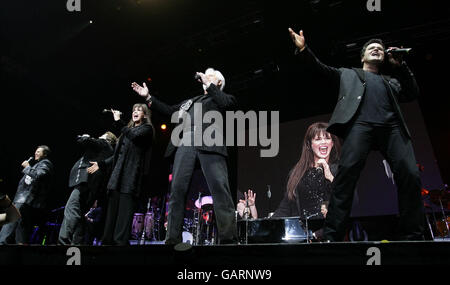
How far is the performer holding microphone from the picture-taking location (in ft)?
8.77

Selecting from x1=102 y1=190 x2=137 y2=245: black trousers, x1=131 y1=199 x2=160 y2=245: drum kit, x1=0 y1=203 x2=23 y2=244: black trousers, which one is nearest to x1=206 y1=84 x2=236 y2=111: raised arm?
x1=102 y1=190 x2=137 y2=245: black trousers

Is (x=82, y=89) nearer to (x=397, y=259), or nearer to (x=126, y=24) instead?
(x=126, y=24)

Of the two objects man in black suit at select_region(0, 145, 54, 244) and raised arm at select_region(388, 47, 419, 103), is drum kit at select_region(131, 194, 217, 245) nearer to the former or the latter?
man in black suit at select_region(0, 145, 54, 244)

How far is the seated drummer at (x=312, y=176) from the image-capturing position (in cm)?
591

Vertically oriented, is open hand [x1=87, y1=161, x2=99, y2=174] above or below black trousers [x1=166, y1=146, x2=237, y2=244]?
above

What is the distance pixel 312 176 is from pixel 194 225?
3.09 metres

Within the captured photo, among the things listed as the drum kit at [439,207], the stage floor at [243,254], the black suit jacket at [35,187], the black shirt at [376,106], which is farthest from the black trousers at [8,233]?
the drum kit at [439,207]

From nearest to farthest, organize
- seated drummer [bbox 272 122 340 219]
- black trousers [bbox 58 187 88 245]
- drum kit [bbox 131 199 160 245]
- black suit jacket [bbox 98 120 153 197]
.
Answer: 1. black suit jacket [bbox 98 120 153 197]
2. black trousers [bbox 58 187 88 245]
3. seated drummer [bbox 272 122 340 219]
4. drum kit [bbox 131 199 160 245]

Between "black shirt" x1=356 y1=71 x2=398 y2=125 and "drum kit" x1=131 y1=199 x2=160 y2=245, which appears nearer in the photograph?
"black shirt" x1=356 y1=71 x2=398 y2=125

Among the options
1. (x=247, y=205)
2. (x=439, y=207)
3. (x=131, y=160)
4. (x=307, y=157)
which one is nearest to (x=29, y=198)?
(x=131, y=160)

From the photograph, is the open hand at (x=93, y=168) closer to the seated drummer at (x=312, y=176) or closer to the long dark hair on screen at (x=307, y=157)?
the seated drummer at (x=312, y=176)

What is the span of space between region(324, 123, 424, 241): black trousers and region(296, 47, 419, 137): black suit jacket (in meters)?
0.11

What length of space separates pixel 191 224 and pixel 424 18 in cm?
696

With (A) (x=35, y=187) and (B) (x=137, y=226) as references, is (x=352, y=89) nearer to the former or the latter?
(A) (x=35, y=187)
